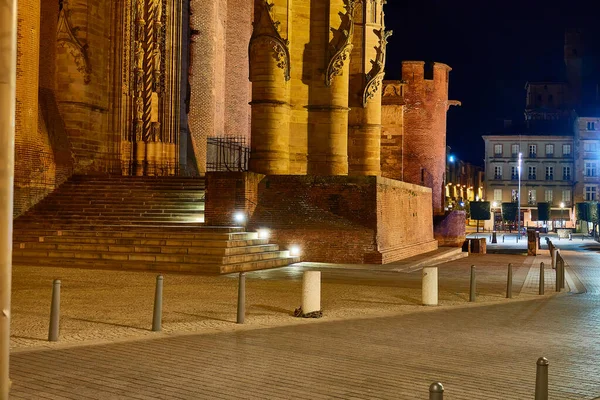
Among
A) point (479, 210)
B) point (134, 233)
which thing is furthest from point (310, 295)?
point (479, 210)

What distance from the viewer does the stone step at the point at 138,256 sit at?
21.1m

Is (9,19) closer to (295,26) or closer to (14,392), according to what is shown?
(14,392)

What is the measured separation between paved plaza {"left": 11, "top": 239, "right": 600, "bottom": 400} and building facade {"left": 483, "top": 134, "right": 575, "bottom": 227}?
8956 cm

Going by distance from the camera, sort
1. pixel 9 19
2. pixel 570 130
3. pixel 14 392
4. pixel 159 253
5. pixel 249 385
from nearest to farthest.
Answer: pixel 9 19
pixel 14 392
pixel 249 385
pixel 159 253
pixel 570 130

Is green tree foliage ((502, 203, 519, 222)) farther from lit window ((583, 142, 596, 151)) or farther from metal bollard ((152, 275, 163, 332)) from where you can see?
metal bollard ((152, 275, 163, 332))

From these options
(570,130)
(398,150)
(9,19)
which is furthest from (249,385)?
(570,130)

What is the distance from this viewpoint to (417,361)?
10.1 metres

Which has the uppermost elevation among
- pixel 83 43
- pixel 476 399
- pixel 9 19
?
pixel 83 43

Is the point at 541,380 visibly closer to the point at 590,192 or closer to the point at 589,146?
the point at 589,146

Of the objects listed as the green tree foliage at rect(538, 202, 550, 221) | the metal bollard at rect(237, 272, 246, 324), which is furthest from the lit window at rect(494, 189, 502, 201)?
the metal bollard at rect(237, 272, 246, 324)

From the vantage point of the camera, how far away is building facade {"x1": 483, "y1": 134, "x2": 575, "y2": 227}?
106m

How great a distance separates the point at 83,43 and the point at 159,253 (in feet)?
37.8

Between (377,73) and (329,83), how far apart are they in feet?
16.4

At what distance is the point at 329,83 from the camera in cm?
2989
